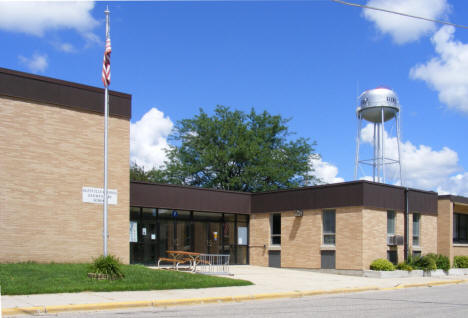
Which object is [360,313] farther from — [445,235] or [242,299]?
[445,235]

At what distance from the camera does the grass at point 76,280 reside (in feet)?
44.7

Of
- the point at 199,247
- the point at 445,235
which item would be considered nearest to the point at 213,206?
the point at 199,247

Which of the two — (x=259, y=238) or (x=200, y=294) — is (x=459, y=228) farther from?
(x=200, y=294)

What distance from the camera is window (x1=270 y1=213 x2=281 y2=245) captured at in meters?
28.1

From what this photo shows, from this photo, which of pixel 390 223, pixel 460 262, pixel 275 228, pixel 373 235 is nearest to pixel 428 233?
pixel 460 262

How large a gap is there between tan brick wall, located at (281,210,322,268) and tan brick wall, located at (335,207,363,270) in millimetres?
1176

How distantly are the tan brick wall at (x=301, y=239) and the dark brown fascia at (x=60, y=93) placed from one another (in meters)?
10.3

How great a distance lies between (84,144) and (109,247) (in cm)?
424

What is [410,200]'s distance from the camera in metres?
26.2

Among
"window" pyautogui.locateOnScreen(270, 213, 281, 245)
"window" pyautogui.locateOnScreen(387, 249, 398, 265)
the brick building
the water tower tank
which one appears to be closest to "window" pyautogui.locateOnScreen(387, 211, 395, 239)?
the brick building

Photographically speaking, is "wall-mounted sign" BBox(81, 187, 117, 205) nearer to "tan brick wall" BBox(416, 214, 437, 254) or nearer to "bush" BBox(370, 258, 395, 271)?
"bush" BBox(370, 258, 395, 271)

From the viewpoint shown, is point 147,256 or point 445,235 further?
point 445,235

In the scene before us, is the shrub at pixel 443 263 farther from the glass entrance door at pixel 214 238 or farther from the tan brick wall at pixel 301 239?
the glass entrance door at pixel 214 238

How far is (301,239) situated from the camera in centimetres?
2628
